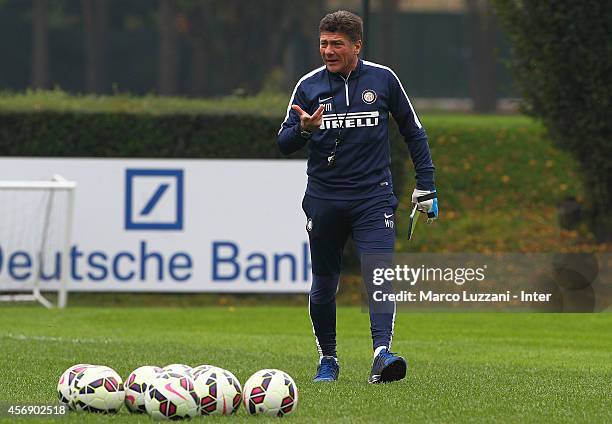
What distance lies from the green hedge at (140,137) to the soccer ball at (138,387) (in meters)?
10.6

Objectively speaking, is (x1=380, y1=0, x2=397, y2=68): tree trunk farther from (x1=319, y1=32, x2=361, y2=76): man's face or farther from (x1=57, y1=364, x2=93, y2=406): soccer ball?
(x1=57, y1=364, x2=93, y2=406): soccer ball

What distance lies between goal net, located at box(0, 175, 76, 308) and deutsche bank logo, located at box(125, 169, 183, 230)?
781 mm

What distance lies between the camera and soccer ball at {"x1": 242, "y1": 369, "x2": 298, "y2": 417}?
316 inches

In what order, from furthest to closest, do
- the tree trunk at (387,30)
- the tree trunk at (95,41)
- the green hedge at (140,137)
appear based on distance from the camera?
the tree trunk at (95,41) < the tree trunk at (387,30) < the green hedge at (140,137)

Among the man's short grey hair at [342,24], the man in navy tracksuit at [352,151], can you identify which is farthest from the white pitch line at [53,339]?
the man's short grey hair at [342,24]

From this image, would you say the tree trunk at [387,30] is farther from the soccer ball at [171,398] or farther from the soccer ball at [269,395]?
the soccer ball at [171,398]

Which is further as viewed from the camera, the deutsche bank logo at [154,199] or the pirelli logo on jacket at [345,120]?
the deutsche bank logo at [154,199]

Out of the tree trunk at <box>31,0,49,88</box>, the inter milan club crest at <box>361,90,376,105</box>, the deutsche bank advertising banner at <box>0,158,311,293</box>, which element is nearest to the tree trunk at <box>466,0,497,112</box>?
the tree trunk at <box>31,0,49,88</box>

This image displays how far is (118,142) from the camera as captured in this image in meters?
18.6

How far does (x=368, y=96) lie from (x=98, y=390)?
274cm

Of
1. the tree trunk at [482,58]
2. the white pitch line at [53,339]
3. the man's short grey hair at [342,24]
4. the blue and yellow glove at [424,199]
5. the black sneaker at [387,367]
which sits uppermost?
the tree trunk at [482,58]

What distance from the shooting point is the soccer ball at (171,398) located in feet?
25.4

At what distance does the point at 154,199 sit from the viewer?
17.7 meters

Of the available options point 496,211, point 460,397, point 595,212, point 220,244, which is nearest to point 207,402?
point 460,397
